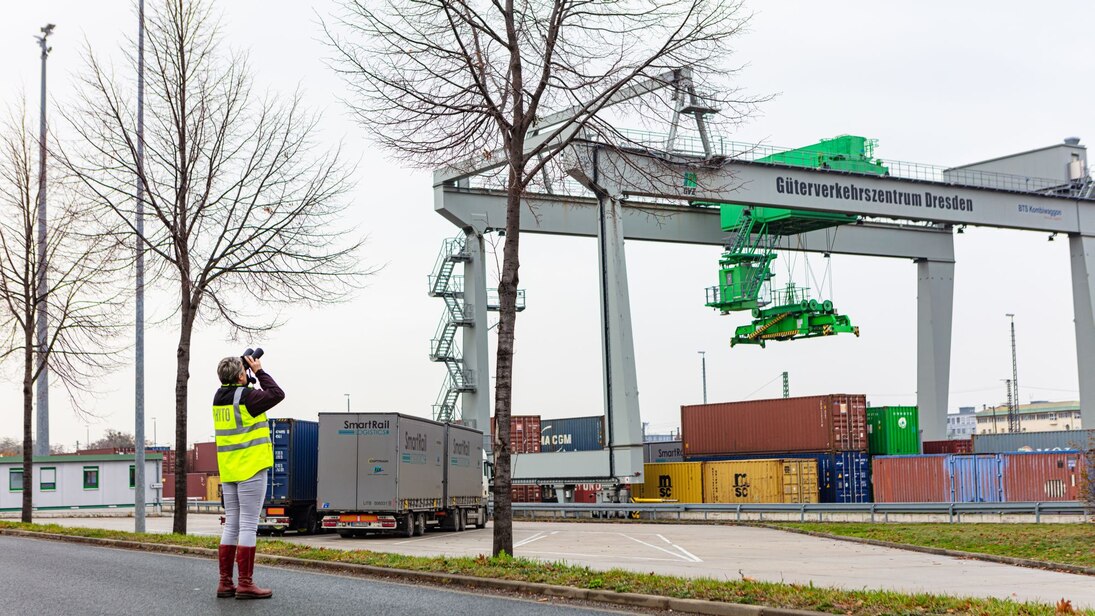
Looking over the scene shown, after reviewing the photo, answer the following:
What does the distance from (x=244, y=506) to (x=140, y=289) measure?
1329 cm

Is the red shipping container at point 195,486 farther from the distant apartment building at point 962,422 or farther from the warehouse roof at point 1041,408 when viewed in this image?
the distant apartment building at point 962,422

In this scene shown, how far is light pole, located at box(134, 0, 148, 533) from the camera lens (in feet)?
65.4

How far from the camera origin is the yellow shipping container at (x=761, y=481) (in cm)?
3553

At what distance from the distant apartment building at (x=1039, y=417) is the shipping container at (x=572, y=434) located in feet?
391

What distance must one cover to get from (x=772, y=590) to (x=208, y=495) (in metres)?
53.1

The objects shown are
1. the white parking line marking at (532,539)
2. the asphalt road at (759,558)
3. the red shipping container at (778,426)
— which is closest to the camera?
the asphalt road at (759,558)

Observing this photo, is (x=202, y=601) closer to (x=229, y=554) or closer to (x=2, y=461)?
(x=229, y=554)

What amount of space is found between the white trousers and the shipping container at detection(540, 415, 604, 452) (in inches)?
1280

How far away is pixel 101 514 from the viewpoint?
4269cm

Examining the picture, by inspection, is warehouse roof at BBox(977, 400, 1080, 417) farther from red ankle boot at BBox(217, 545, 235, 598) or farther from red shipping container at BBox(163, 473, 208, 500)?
red ankle boot at BBox(217, 545, 235, 598)

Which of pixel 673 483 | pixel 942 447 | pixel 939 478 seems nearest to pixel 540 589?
pixel 939 478

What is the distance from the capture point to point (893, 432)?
38.3 m

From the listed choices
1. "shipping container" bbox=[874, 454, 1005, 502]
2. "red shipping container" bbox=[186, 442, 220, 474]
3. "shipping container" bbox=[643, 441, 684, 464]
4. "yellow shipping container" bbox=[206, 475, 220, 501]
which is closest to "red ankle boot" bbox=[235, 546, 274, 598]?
"shipping container" bbox=[874, 454, 1005, 502]

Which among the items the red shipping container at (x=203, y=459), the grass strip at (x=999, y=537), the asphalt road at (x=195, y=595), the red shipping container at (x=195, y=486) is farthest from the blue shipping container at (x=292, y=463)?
the red shipping container at (x=203, y=459)
